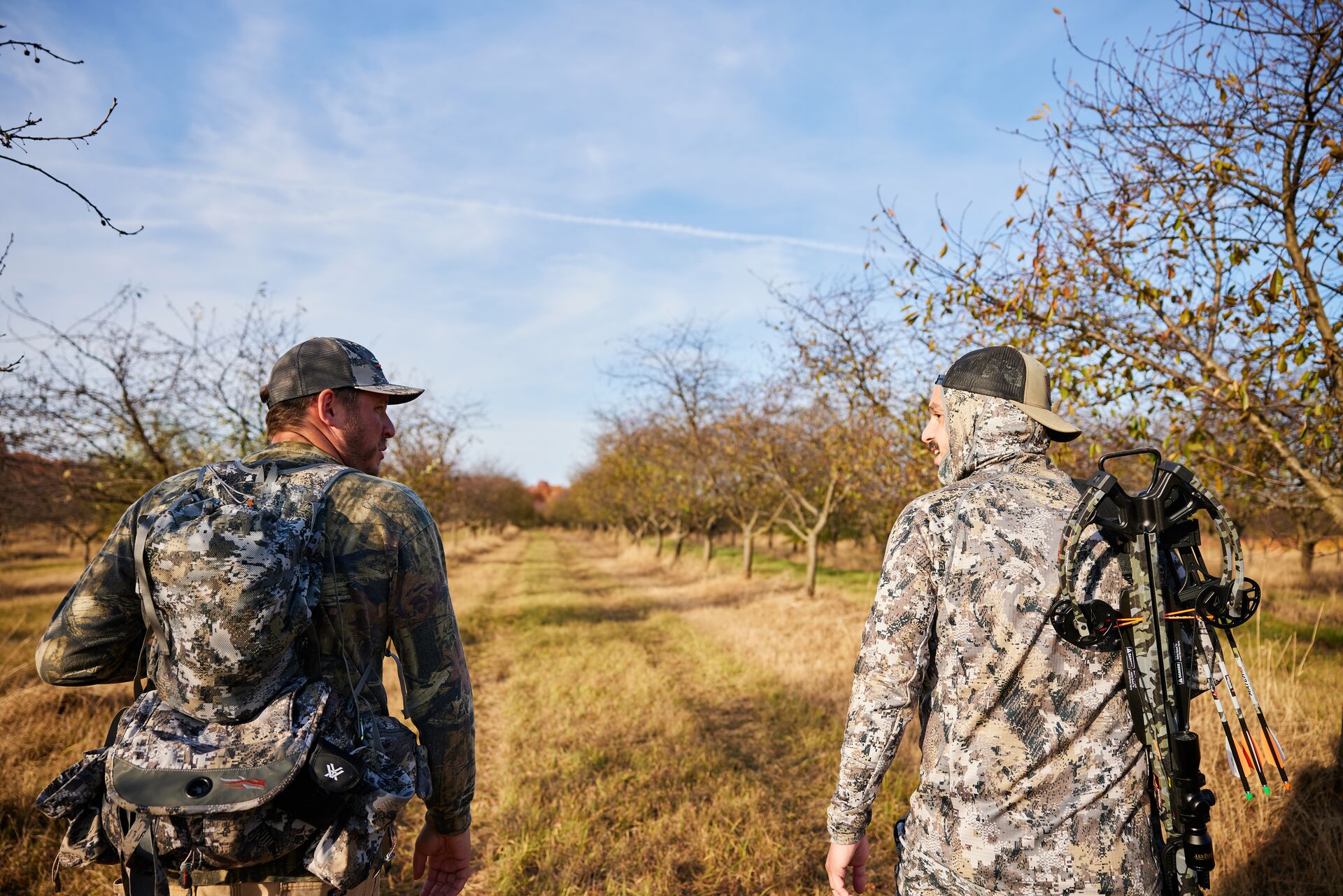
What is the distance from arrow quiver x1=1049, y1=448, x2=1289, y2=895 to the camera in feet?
6.18

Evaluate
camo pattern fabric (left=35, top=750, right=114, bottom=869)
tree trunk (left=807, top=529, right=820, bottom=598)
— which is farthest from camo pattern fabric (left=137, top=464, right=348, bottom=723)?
tree trunk (left=807, top=529, right=820, bottom=598)

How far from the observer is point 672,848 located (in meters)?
4.49

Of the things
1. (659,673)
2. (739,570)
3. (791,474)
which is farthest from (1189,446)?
(739,570)

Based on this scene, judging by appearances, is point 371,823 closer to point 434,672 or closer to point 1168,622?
point 434,672

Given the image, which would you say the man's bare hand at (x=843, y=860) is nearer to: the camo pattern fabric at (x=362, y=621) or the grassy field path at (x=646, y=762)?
the camo pattern fabric at (x=362, y=621)

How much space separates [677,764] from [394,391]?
179 inches

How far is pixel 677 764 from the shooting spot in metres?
5.91

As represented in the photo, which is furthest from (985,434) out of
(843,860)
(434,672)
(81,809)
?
(81,809)

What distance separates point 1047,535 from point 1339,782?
442cm

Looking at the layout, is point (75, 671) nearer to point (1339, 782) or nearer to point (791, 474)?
point (1339, 782)

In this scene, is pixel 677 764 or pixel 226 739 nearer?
pixel 226 739

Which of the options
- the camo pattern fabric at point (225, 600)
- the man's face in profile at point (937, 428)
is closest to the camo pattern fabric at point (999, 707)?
the man's face in profile at point (937, 428)

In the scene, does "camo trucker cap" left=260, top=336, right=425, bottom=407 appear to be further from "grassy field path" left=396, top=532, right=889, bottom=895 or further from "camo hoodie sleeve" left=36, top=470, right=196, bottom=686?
"grassy field path" left=396, top=532, right=889, bottom=895

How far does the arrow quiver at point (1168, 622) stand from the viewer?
1884mm
